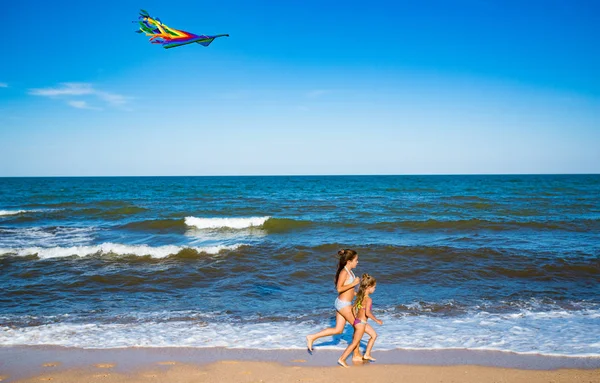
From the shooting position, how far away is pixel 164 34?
19.7 ft

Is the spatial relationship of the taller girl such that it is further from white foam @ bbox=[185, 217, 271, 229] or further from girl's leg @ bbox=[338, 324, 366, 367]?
white foam @ bbox=[185, 217, 271, 229]

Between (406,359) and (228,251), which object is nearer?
(406,359)

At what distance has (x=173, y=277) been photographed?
11.1 meters

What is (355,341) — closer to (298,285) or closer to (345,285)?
(345,285)

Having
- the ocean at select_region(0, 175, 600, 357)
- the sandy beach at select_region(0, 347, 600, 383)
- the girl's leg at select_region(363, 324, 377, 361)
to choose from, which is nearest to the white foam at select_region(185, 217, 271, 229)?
the ocean at select_region(0, 175, 600, 357)

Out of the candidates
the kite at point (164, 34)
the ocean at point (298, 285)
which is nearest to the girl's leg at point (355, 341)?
the ocean at point (298, 285)

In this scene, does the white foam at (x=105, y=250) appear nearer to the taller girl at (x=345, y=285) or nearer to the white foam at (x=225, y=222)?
the white foam at (x=225, y=222)

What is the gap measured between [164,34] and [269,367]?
207 inches

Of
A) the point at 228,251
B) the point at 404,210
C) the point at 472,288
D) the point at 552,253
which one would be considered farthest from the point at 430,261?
the point at 404,210

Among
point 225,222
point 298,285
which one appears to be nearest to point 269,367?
point 298,285

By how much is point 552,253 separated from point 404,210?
12.9 meters

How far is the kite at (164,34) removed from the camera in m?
5.92

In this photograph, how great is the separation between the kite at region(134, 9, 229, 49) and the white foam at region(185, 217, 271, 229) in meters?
15.6

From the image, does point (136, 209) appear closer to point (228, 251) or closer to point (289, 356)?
point (228, 251)
